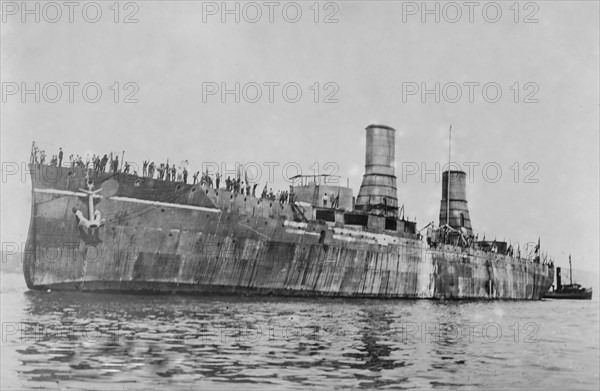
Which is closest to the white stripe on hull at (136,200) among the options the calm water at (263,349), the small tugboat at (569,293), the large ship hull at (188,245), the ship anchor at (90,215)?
the large ship hull at (188,245)

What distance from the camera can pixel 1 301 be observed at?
25969mm

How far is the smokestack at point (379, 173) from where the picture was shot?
47.7 m

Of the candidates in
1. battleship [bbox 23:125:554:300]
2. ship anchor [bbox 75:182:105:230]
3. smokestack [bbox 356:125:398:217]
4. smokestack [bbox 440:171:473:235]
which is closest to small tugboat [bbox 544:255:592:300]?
smokestack [bbox 440:171:473:235]

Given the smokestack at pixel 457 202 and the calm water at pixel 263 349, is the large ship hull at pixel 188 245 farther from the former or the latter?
the smokestack at pixel 457 202

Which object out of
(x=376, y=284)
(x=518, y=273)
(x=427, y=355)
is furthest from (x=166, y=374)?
(x=518, y=273)

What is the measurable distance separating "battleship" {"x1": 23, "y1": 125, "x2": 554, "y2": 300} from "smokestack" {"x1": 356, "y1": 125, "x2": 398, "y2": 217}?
0.07 meters

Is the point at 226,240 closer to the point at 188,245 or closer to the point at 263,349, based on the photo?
the point at 188,245

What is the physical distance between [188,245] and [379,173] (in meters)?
20.3

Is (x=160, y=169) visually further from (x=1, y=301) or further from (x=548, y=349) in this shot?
(x=548, y=349)

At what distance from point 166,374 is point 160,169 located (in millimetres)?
18128

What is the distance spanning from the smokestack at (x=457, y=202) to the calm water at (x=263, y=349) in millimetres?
36620

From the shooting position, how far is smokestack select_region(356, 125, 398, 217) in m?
47.7

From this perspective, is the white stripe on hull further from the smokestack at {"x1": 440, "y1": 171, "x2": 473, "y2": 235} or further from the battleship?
the smokestack at {"x1": 440, "y1": 171, "x2": 473, "y2": 235}

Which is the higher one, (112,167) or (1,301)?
(112,167)
